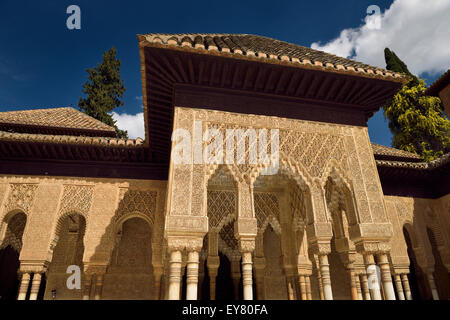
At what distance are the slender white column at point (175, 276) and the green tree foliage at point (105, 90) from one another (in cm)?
1188

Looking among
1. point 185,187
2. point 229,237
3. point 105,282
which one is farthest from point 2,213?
point 229,237

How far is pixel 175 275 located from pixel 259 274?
4097 mm

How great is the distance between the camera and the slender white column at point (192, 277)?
14.4 ft

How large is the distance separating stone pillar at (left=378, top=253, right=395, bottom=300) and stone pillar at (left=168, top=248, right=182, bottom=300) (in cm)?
354

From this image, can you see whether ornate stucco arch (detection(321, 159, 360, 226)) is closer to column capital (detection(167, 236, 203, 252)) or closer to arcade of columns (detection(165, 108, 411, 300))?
arcade of columns (detection(165, 108, 411, 300))

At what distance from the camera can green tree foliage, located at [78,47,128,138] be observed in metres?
15.5

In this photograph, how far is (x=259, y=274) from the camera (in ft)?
26.2

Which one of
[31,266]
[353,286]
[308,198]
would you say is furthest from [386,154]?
[31,266]

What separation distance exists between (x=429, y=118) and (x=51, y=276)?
1720cm

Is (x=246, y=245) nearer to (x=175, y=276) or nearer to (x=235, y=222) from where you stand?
(x=235, y=222)

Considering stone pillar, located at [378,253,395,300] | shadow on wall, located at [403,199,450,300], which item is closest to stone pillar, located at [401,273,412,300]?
shadow on wall, located at [403,199,450,300]

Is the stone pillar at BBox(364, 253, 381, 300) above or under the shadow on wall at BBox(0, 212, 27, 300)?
under
